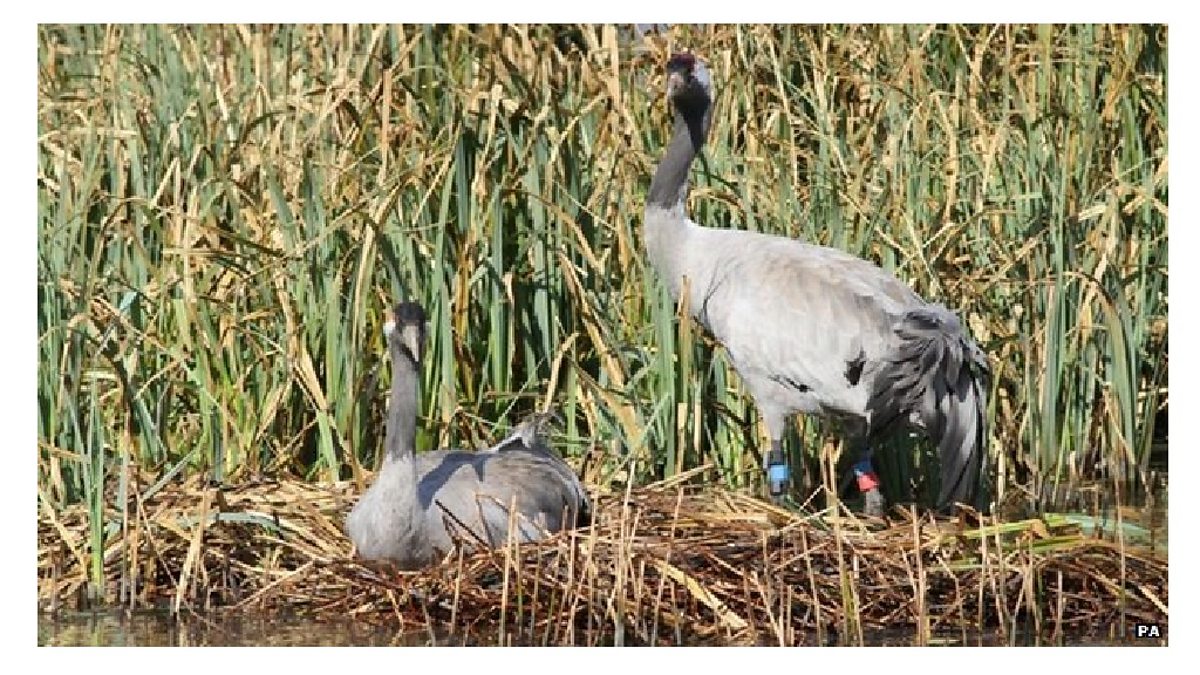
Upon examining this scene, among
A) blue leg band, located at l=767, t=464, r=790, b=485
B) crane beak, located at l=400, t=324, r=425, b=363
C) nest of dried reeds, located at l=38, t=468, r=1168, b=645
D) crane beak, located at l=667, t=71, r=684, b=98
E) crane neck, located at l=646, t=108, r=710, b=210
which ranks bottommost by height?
nest of dried reeds, located at l=38, t=468, r=1168, b=645

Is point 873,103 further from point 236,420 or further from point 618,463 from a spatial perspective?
point 236,420

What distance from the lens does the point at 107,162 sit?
7.75 metres

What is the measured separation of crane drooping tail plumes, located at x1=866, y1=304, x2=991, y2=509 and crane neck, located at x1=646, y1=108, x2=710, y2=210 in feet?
2.97

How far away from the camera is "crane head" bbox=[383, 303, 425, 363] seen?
6.65 m

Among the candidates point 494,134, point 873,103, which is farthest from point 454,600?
point 873,103

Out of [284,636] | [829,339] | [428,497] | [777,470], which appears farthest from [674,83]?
[284,636]

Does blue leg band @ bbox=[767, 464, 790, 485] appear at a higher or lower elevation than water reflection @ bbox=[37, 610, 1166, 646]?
higher

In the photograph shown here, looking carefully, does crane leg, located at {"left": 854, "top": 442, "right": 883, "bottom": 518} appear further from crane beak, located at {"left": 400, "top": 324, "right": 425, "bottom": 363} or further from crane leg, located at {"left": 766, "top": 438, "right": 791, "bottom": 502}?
crane beak, located at {"left": 400, "top": 324, "right": 425, "bottom": 363}

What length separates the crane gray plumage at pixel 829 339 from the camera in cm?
697

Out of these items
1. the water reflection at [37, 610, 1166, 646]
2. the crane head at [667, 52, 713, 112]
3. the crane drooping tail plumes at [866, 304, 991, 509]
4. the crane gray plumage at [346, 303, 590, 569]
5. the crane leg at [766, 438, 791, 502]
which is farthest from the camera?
the crane head at [667, 52, 713, 112]

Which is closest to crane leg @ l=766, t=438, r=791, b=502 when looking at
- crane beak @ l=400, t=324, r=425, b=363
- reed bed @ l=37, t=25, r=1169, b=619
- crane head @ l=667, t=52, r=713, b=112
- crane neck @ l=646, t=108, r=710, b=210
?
reed bed @ l=37, t=25, r=1169, b=619

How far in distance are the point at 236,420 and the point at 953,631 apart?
7.49 feet

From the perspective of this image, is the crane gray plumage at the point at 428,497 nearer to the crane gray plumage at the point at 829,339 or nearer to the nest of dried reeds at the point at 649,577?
the nest of dried reeds at the point at 649,577

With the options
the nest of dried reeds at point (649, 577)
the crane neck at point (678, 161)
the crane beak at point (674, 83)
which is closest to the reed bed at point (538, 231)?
the nest of dried reeds at point (649, 577)
